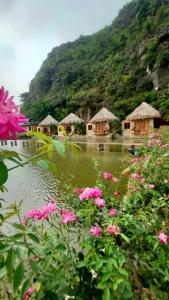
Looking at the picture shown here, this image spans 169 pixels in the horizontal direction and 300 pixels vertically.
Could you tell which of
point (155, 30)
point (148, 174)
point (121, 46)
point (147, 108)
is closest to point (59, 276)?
point (148, 174)

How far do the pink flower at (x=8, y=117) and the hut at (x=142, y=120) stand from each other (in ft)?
64.1

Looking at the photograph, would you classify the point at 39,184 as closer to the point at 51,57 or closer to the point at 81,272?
the point at 81,272

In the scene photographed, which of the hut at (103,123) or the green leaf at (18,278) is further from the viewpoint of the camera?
the hut at (103,123)

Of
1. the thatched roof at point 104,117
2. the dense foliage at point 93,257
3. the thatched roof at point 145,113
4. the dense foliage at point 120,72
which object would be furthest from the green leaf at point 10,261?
the thatched roof at point 104,117

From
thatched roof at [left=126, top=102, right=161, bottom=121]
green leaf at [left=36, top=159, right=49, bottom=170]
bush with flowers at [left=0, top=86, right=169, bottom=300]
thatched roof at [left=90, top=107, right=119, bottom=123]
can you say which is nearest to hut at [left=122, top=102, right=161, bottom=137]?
thatched roof at [left=126, top=102, right=161, bottom=121]

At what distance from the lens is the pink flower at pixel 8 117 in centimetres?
64

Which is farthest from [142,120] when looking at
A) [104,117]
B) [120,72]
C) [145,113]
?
[120,72]

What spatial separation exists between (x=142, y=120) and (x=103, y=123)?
428cm

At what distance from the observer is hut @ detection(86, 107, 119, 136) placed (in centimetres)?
2243

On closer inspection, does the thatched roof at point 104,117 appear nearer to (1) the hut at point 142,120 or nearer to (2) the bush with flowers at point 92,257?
(1) the hut at point 142,120

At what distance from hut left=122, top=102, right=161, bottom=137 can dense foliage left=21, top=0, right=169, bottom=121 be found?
95 cm

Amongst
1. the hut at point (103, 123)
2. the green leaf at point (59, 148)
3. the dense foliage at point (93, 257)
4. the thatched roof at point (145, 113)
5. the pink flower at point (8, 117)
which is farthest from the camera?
the hut at point (103, 123)

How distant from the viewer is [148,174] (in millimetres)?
3094

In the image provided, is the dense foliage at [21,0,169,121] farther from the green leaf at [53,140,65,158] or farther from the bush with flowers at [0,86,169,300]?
the green leaf at [53,140,65,158]
